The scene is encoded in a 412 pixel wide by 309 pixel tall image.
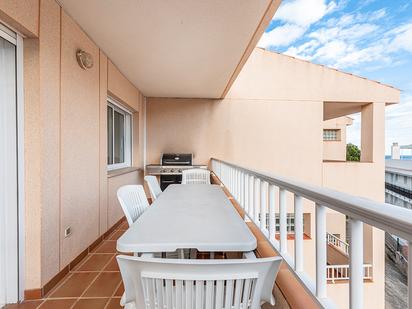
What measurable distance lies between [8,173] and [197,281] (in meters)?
1.73

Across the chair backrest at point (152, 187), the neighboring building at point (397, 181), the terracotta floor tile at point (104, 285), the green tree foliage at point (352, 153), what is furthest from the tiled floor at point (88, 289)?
the green tree foliage at point (352, 153)

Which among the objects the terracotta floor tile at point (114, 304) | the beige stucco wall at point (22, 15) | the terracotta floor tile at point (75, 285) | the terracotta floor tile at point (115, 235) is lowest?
the terracotta floor tile at point (115, 235)

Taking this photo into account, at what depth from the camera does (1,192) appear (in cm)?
174

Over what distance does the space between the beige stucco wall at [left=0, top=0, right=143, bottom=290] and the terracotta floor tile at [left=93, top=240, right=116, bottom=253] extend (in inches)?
5.3

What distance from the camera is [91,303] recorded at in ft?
6.01

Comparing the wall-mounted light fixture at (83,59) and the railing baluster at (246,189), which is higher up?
the wall-mounted light fixture at (83,59)

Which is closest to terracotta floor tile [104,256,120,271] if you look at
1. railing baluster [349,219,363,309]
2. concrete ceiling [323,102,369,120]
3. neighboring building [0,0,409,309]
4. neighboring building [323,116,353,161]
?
neighboring building [0,0,409,309]

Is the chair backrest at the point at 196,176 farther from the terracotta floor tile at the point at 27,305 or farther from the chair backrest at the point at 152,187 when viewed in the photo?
the terracotta floor tile at the point at 27,305

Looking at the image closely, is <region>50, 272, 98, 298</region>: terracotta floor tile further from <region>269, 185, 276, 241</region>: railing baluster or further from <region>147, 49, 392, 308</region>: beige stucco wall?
<region>147, 49, 392, 308</region>: beige stucco wall

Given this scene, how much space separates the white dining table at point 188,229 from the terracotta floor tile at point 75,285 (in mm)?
978

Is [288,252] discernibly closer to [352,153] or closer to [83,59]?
[83,59]

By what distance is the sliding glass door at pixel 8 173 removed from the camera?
175 cm

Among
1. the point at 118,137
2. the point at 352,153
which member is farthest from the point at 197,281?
the point at 352,153

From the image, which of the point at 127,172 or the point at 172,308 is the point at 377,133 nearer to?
the point at 127,172
